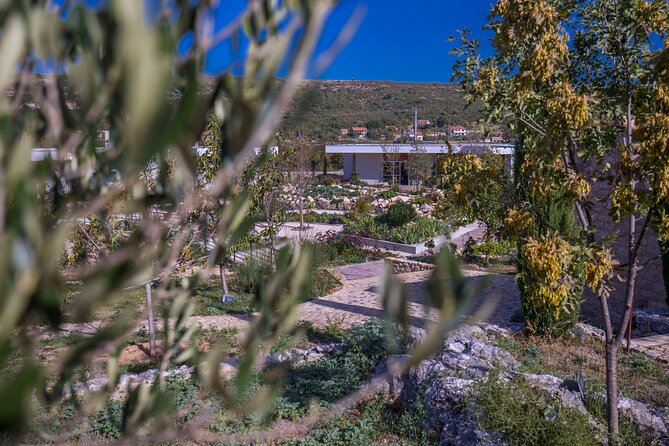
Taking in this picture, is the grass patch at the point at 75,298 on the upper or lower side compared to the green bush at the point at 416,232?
upper

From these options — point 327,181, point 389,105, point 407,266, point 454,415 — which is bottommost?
point 454,415

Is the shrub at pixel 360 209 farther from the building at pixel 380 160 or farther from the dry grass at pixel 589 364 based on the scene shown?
the dry grass at pixel 589 364

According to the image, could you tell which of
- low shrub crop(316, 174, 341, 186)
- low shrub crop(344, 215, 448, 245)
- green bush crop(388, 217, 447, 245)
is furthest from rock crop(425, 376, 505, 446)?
low shrub crop(316, 174, 341, 186)

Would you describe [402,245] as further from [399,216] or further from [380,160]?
[380,160]

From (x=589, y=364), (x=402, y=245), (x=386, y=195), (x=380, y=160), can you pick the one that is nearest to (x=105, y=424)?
(x=589, y=364)

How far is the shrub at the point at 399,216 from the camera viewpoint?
16.9 metres

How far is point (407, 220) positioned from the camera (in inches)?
674

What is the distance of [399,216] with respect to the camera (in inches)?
666

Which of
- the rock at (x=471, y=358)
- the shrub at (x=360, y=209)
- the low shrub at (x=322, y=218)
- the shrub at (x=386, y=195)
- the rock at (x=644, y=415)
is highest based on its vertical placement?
the shrub at (x=386, y=195)

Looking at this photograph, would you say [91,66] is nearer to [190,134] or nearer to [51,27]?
[190,134]

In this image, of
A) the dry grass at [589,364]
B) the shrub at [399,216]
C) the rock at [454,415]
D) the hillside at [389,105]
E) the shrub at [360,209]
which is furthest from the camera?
the hillside at [389,105]

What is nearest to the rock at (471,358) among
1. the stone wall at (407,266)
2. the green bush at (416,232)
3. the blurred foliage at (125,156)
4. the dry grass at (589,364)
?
the dry grass at (589,364)

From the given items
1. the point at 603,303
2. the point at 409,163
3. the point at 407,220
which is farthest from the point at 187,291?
the point at 409,163

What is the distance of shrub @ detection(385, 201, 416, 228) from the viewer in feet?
55.4
